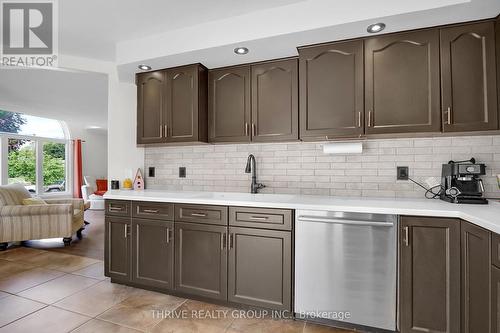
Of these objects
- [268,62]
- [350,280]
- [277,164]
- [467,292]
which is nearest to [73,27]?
[268,62]

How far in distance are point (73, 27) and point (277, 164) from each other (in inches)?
95.0

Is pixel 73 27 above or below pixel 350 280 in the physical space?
above

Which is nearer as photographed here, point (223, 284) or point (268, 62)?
point (223, 284)

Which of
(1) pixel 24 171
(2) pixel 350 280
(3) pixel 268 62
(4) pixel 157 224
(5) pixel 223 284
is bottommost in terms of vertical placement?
(5) pixel 223 284

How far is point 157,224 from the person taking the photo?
2.35 meters

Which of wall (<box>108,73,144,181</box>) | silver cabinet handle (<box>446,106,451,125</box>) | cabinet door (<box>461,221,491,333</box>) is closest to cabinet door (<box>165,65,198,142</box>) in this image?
wall (<box>108,73,144,181</box>)

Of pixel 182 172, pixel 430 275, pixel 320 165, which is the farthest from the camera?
pixel 182 172

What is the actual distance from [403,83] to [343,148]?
686 mm


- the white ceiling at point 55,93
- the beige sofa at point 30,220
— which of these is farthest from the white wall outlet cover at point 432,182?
the beige sofa at point 30,220

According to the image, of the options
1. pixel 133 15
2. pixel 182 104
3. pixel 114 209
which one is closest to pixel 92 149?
pixel 114 209

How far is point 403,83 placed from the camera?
6.55ft

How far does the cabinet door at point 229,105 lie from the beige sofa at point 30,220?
9.43 feet

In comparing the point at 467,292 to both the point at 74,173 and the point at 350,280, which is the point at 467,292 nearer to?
the point at 350,280

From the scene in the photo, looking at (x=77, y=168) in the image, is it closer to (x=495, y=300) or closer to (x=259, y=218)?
Result: (x=259, y=218)
